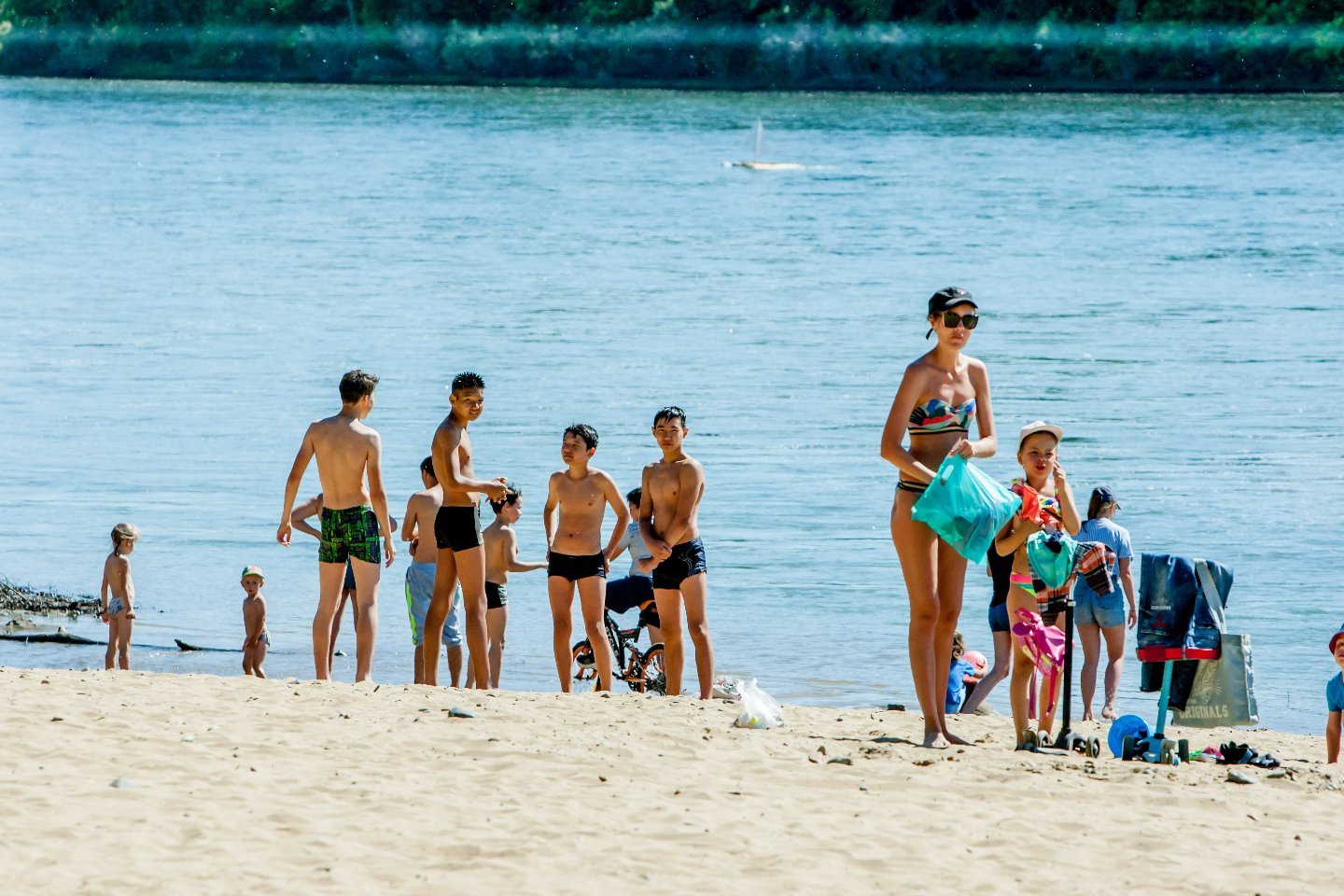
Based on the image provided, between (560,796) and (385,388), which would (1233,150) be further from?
(560,796)

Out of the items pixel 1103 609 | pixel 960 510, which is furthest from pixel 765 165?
pixel 960 510

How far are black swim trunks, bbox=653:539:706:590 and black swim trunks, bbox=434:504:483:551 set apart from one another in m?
0.89

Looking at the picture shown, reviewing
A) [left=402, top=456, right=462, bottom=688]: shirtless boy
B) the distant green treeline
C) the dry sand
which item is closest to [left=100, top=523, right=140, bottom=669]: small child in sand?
[left=402, top=456, right=462, bottom=688]: shirtless boy

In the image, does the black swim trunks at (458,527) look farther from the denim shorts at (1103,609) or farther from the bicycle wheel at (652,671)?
the denim shorts at (1103,609)

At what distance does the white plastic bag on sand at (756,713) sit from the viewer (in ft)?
Answer: 26.3

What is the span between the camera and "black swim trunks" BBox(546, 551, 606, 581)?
917 centimetres

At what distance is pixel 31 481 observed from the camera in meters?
18.4

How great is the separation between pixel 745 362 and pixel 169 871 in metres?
21.7

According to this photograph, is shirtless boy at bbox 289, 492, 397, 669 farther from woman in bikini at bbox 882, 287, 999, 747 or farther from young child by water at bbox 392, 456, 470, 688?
woman in bikini at bbox 882, 287, 999, 747

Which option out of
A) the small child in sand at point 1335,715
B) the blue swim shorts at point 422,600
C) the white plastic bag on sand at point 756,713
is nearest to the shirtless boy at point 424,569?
the blue swim shorts at point 422,600

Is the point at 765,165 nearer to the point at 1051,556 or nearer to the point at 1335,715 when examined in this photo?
the point at 1335,715

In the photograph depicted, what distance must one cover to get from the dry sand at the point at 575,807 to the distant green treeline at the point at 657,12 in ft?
295

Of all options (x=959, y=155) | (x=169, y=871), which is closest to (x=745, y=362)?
(x=169, y=871)

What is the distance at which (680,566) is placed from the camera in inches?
352
